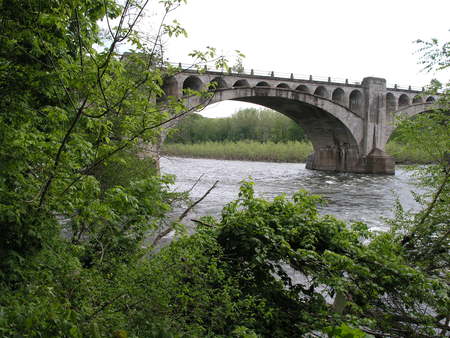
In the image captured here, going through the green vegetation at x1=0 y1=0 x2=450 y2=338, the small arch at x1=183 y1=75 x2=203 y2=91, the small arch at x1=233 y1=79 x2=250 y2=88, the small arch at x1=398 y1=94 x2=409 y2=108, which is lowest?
the green vegetation at x1=0 y1=0 x2=450 y2=338

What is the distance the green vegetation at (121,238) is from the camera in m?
3.04

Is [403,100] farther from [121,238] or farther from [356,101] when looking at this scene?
[121,238]

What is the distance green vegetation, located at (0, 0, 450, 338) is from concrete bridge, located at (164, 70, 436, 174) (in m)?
27.4

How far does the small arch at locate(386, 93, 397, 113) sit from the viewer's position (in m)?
42.6

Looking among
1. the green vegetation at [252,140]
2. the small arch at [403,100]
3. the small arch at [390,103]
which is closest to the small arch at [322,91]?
the small arch at [390,103]

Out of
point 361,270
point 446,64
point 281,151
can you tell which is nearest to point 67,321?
point 361,270

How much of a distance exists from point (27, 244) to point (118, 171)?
274 inches

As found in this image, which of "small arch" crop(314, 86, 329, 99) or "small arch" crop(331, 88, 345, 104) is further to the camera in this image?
"small arch" crop(331, 88, 345, 104)

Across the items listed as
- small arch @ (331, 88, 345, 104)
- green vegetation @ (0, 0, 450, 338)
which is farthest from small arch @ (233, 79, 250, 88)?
green vegetation @ (0, 0, 450, 338)

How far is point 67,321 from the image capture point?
2250 millimetres

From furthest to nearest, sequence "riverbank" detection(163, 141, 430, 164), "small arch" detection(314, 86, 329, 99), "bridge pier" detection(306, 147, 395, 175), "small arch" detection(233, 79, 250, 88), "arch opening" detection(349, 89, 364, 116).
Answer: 1. "riverbank" detection(163, 141, 430, 164)
2. "arch opening" detection(349, 89, 364, 116)
3. "bridge pier" detection(306, 147, 395, 175)
4. "small arch" detection(314, 86, 329, 99)
5. "small arch" detection(233, 79, 250, 88)

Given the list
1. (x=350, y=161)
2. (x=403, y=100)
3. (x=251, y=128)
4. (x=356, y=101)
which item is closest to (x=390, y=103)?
(x=403, y=100)

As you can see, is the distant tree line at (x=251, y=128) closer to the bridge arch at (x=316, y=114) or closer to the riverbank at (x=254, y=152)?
the riverbank at (x=254, y=152)

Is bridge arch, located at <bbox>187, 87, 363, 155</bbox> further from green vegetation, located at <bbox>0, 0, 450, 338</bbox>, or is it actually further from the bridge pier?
green vegetation, located at <bbox>0, 0, 450, 338</bbox>
